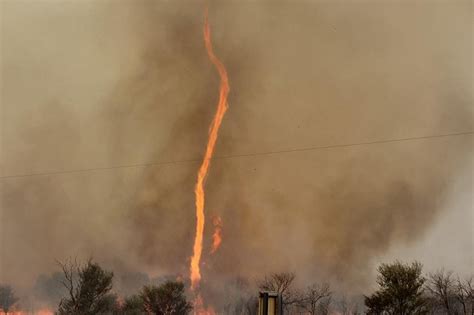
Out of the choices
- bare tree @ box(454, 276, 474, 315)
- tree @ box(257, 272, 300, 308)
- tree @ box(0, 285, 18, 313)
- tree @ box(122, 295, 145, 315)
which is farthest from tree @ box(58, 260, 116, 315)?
bare tree @ box(454, 276, 474, 315)

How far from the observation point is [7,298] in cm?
3256

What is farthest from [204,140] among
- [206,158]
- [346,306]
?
[346,306]

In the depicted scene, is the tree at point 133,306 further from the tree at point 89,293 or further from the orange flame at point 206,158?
the orange flame at point 206,158

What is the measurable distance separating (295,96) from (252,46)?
503 cm

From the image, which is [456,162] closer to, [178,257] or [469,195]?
[469,195]

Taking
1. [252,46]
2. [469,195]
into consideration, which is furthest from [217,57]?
[469,195]

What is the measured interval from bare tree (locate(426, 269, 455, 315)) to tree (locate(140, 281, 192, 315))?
15.4 meters

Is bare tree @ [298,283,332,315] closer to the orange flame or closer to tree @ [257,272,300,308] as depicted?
tree @ [257,272,300,308]

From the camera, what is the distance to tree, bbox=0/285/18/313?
32.3 metres

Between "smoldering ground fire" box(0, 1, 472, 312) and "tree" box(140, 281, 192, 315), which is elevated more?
"smoldering ground fire" box(0, 1, 472, 312)

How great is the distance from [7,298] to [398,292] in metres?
27.4

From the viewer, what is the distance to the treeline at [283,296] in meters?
25.1

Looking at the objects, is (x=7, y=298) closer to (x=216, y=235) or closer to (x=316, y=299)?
(x=216, y=235)

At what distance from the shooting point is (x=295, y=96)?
31938mm
